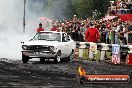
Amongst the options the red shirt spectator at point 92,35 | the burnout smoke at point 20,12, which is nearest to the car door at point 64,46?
the red shirt spectator at point 92,35

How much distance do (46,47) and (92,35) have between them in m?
4.12

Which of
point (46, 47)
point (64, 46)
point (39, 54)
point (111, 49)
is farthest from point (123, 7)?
point (39, 54)

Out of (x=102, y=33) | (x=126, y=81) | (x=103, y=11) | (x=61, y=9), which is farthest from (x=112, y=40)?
(x=61, y=9)

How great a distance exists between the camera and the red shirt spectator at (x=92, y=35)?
2530cm

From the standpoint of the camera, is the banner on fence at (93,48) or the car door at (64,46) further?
the banner on fence at (93,48)

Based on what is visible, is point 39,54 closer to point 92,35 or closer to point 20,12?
point 92,35

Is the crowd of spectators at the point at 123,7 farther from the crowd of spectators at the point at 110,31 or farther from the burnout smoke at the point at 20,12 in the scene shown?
the burnout smoke at the point at 20,12

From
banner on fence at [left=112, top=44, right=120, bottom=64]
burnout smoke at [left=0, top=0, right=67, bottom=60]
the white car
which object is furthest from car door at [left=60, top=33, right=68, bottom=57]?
burnout smoke at [left=0, top=0, right=67, bottom=60]

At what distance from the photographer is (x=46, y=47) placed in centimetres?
2206

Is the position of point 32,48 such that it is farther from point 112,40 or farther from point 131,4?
point 131,4

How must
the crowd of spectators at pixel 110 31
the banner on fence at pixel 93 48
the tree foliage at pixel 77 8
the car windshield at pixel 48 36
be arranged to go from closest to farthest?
the car windshield at pixel 48 36, the banner on fence at pixel 93 48, the crowd of spectators at pixel 110 31, the tree foliage at pixel 77 8

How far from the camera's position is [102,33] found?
29734 millimetres

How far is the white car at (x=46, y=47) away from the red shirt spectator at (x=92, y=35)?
2.10 m

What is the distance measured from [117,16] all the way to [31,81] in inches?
892
